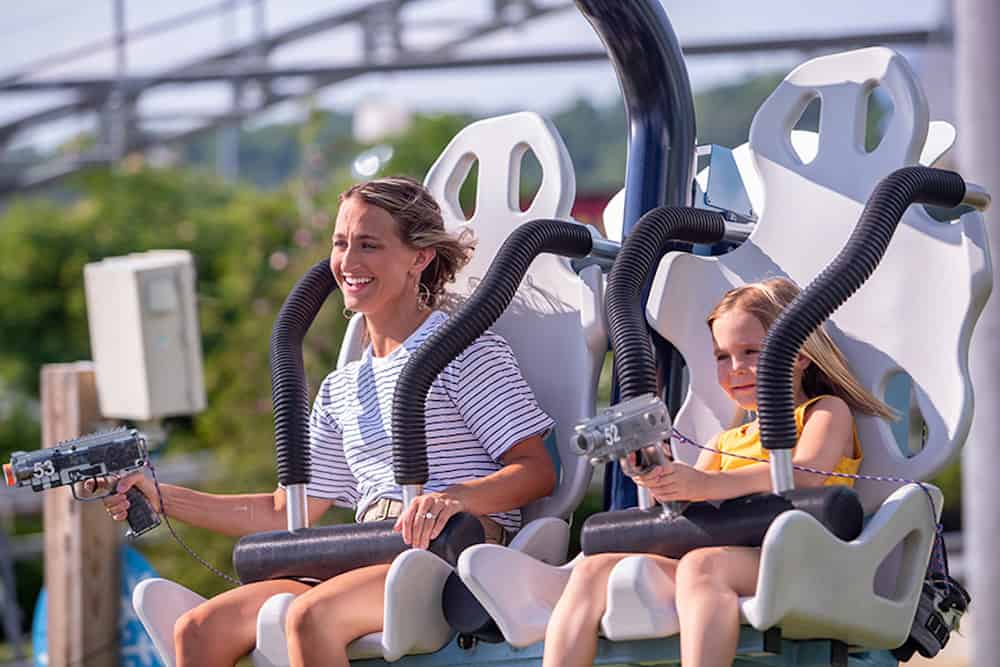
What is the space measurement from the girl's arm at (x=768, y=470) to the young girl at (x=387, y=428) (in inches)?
16.2

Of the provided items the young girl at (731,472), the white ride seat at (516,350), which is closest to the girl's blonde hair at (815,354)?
the young girl at (731,472)

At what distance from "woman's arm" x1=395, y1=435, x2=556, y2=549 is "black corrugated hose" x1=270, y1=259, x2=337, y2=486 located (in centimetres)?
28

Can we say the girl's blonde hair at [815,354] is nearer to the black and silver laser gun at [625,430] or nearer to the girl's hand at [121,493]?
the black and silver laser gun at [625,430]

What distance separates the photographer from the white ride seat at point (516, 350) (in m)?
2.49

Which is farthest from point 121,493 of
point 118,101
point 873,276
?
point 118,101

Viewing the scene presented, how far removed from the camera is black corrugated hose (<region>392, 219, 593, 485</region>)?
258cm

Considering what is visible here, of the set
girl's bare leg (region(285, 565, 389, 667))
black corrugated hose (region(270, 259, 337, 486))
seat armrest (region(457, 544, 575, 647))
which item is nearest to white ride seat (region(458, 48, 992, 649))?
seat armrest (region(457, 544, 575, 647))

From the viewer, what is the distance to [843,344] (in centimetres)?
274

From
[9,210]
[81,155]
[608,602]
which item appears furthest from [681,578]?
[9,210]

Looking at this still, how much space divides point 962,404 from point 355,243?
112cm

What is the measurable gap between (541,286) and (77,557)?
2.24 metres

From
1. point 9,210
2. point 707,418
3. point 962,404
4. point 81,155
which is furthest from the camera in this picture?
point 9,210

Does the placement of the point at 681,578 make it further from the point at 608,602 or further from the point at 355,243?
the point at 355,243

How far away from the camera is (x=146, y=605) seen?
2.72 meters
